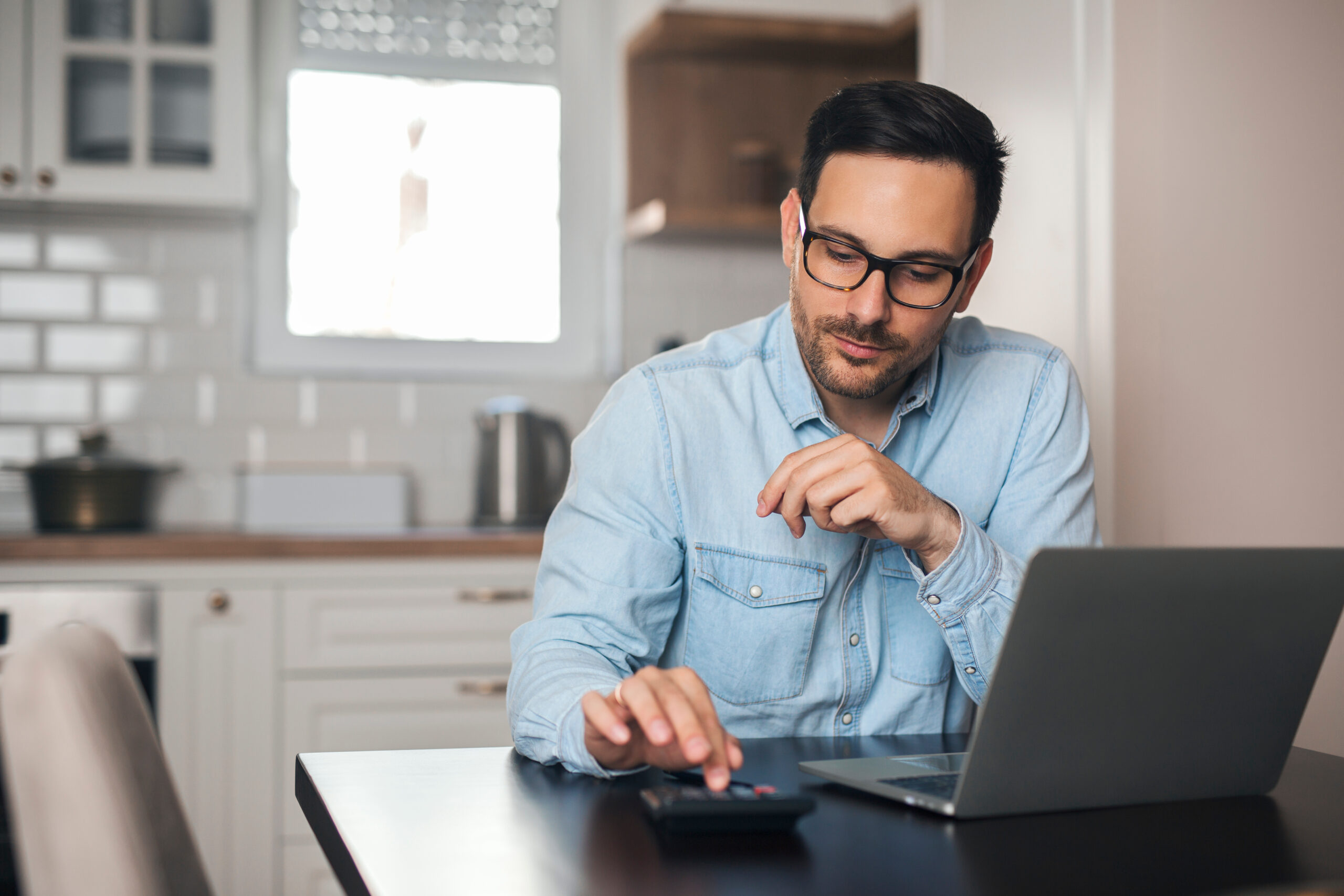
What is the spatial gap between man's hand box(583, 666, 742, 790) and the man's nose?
0.53 m

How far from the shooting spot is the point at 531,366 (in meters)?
3.19

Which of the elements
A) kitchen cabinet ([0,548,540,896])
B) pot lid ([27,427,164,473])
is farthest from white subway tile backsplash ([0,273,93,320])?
kitchen cabinet ([0,548,540,896])

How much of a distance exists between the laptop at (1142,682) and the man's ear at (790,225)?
0.68 metres

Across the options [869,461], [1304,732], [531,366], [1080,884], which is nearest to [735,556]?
[869,461]

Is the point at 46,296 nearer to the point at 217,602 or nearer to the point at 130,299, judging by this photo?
the point at 130,299

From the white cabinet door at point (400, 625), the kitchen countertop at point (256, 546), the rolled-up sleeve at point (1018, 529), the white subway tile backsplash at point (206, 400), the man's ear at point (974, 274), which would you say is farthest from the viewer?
the white subway tile backsplash at point (206, 400)

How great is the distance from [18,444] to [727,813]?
2.61 metres

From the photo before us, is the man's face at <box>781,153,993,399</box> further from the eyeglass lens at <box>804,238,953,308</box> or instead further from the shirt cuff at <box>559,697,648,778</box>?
the shirt cuff at <box>559,697,648,778</box>

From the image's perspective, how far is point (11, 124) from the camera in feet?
8.45

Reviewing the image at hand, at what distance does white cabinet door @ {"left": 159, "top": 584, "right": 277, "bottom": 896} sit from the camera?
232cm

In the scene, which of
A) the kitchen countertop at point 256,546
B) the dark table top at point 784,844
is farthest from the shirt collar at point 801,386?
the kitchen countertop at point 256,546

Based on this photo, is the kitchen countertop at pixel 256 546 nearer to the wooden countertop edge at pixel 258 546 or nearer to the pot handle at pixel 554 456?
the wooden countertop edge at pixel 258 546

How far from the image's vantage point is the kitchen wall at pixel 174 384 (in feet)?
9.27

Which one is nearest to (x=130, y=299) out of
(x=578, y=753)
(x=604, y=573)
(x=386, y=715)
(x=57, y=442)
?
(x=57, y=442)
